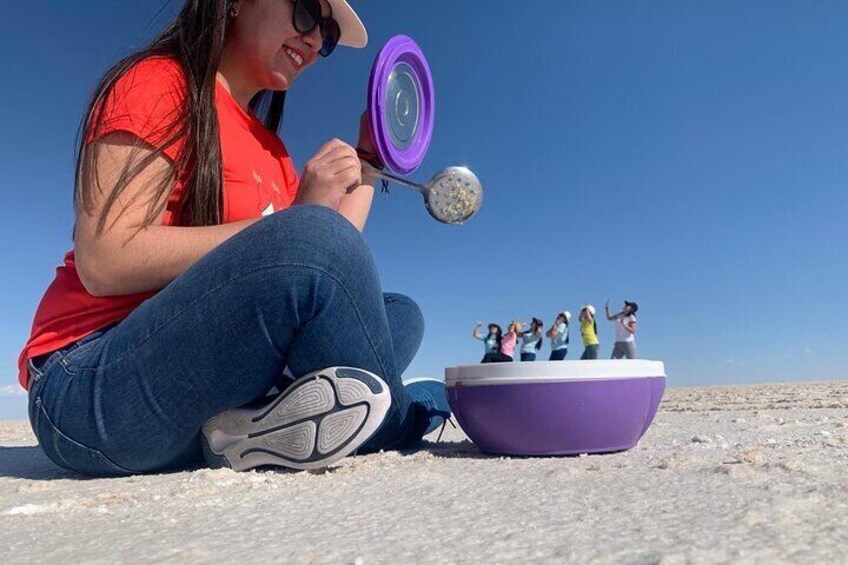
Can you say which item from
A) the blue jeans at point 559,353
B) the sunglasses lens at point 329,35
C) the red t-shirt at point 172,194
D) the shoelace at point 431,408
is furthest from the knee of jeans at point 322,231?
the blue jeans at point 559,353

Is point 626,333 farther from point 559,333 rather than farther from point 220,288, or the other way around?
point 220,288

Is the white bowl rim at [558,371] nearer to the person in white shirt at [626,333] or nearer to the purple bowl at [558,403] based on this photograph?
the purple bowl at [558,403]

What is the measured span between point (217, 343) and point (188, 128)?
443mm

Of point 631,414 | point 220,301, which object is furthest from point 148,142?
point 631,414

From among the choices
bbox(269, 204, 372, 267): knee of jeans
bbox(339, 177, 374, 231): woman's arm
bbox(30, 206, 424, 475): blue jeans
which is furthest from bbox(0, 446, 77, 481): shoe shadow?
bbox(339, 177, 374, 231): woman's arm

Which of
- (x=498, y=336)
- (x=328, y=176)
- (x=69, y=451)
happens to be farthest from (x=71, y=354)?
(x=498, y=336)

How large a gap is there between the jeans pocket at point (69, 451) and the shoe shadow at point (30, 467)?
0.18 feet

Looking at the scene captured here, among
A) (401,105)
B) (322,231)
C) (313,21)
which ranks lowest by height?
(322,231)

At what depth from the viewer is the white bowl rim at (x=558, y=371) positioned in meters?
1.27

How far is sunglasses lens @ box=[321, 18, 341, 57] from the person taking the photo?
1653 millimetres

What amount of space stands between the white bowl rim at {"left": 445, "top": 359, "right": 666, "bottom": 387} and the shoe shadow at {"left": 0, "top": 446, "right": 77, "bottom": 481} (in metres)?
0.86

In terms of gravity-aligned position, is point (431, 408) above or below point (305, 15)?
below

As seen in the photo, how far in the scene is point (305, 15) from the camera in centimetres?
156

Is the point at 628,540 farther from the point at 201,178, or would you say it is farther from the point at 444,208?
the point at 444,208
